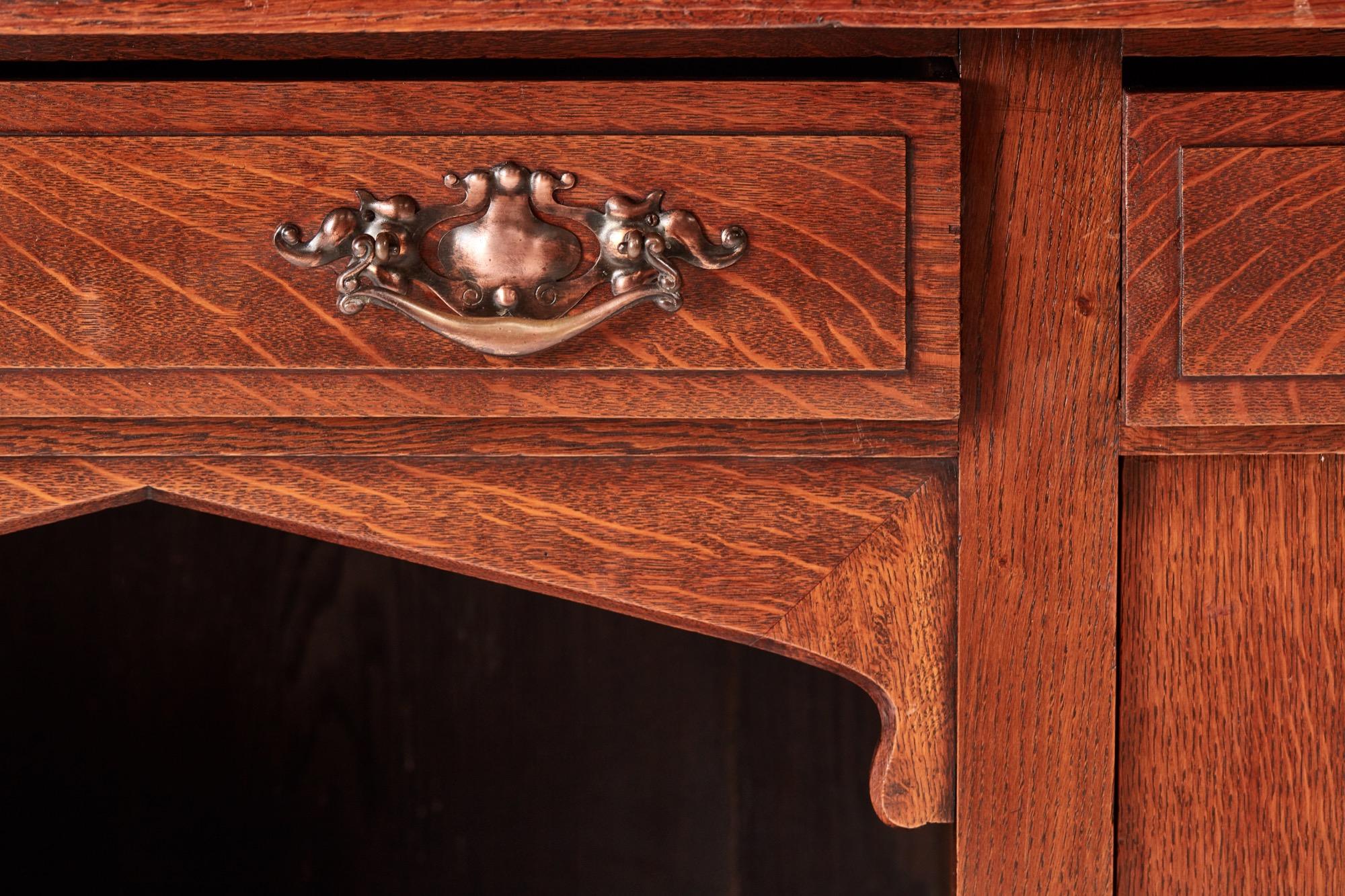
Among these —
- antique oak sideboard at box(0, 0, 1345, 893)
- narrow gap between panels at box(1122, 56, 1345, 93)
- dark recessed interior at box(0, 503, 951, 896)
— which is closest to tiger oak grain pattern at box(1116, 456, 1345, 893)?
antique oak sideboard at box(0, 0, 1345, 893)

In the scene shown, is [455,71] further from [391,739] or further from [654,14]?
[391,739]

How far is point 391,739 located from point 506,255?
0.57m

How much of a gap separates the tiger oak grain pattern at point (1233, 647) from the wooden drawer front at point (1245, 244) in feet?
0.11

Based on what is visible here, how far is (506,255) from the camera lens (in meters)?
0.35

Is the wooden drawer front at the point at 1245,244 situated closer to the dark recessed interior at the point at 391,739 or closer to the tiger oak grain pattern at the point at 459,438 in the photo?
the tiger oak grain pattern at the point at 459,438

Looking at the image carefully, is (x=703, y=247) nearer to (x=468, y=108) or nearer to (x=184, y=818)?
(x=468, y=108)

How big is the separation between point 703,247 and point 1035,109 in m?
0.11

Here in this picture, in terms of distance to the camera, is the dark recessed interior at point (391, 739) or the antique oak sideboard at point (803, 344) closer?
the antique oak sideboard at point (803, 344)

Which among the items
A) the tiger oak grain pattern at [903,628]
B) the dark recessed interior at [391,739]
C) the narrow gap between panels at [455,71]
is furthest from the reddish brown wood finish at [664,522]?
the dark recessed interior at [391,739]

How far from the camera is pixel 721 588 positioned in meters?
0.38

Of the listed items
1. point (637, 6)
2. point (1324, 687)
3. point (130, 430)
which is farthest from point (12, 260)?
point (1324, 687)

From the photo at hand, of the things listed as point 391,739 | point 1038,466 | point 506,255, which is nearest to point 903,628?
point 1038,466

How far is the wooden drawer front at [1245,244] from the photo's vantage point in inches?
13.7

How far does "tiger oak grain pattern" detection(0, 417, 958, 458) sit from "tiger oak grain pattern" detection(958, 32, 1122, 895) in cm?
2
